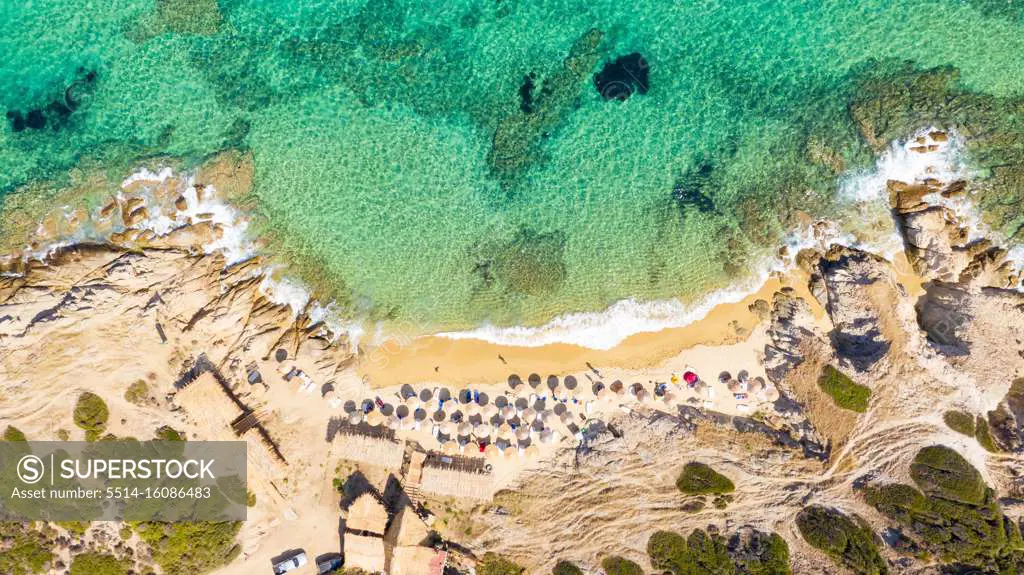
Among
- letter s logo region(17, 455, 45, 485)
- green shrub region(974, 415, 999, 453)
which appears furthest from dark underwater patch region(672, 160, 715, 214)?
letter s logo region(17, 455, 45, 485)

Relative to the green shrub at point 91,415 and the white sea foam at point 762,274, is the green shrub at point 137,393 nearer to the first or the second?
the green shrub at point 91,415

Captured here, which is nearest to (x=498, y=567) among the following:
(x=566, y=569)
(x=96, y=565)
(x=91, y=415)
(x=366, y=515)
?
(x=566, y=569)

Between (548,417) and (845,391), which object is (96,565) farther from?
(845,391)

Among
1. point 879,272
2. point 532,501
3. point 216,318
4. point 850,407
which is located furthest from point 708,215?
point 216,318

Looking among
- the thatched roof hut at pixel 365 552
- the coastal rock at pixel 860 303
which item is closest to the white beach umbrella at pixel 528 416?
the thatched roof hut at pixel 365 552

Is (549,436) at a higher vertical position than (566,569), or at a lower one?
higher

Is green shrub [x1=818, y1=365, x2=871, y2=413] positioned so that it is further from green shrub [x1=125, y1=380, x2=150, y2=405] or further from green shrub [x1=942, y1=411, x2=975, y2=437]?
green shrub [x1=125, y1=380, x2=150, y2=405]
